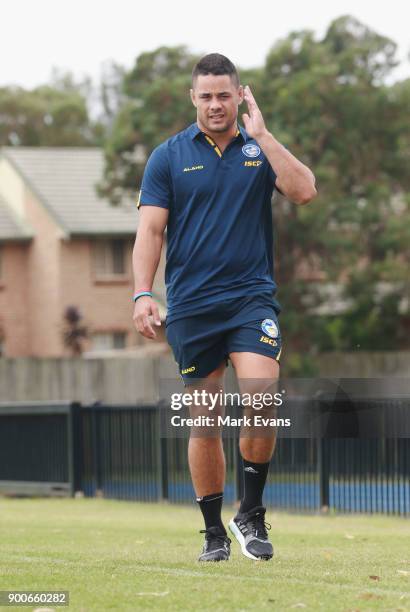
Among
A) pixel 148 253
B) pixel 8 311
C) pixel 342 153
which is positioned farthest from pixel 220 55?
pixel 8 311

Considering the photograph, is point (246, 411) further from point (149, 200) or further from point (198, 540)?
point (198, 540)

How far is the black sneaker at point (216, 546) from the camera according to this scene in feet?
23.9

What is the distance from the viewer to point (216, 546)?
24.0 feet

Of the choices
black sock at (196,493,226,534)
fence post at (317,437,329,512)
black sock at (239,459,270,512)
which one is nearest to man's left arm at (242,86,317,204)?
black sock at (239,459,270,512)

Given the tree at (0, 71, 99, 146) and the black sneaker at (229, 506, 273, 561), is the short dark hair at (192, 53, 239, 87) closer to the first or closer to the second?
the black sneaker at (229, 506, 273, 561)

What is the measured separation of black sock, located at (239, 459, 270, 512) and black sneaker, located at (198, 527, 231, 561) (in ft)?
0.60

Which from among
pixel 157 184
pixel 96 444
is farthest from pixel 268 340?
pixel 96 444

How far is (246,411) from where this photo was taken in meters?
7.12

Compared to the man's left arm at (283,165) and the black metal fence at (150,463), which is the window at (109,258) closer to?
the black metal fence at (150,463)

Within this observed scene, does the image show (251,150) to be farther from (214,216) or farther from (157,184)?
(157,184)

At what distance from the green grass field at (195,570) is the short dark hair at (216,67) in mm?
2486

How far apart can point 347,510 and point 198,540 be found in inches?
200

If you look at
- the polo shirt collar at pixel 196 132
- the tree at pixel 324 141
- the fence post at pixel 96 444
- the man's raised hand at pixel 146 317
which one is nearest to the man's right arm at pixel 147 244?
the man's raised hand at pixel 146 317

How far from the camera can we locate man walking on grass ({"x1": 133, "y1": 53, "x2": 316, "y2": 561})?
7.08 m
